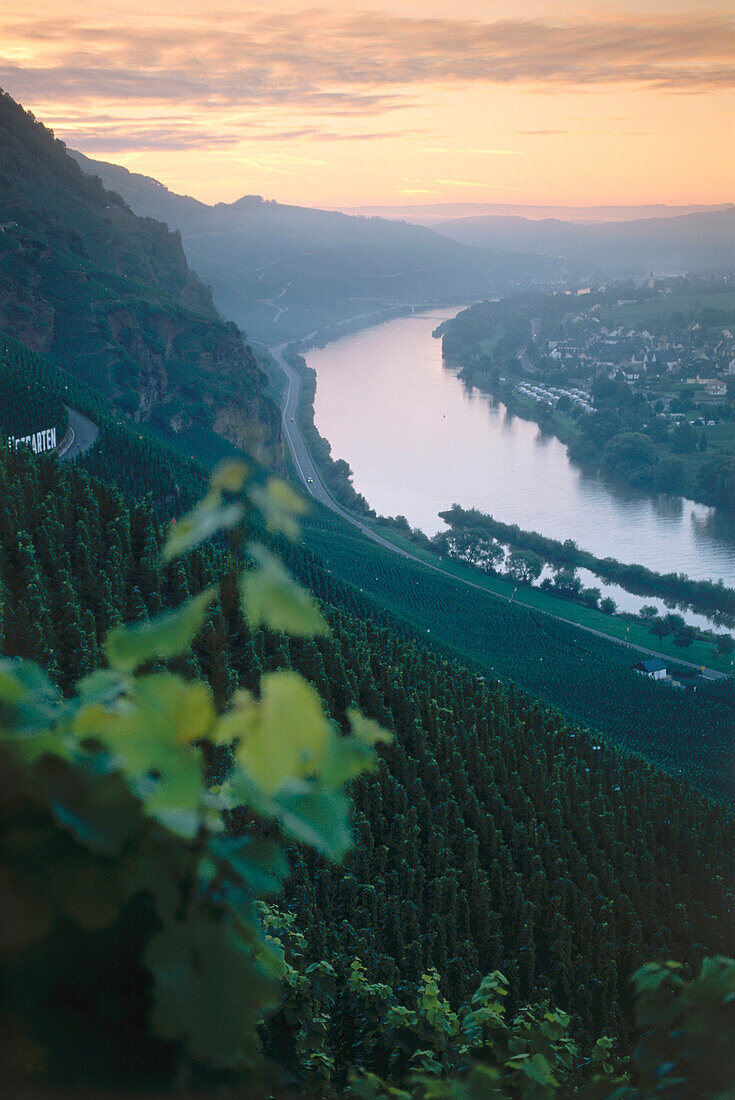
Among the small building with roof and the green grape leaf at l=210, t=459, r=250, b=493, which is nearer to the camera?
the green grape leaf at l=210, t=459, r=250, b=493

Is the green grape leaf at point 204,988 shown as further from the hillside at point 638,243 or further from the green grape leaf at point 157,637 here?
the hillside at point 638,243

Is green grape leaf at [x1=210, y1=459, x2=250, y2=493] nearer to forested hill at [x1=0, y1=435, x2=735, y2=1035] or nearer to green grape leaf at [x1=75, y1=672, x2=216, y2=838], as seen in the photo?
green grape leaf at [x1=75, y1=672, x2=216, y2=838]

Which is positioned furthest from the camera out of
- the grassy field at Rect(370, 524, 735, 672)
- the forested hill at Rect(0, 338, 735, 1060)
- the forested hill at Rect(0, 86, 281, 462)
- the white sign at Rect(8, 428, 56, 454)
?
the forested hill at Rect(0, 86, 281, 462)

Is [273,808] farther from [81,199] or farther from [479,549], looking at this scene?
[81,199]

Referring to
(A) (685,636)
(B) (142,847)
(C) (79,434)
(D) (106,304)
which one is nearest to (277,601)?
(B) (142,847)

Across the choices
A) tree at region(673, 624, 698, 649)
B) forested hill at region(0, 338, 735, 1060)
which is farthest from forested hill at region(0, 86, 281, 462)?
forested hill at region(0, 338, 735, 1060)

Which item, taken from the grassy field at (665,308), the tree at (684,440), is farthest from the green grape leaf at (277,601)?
the grassy field at (665,308)
